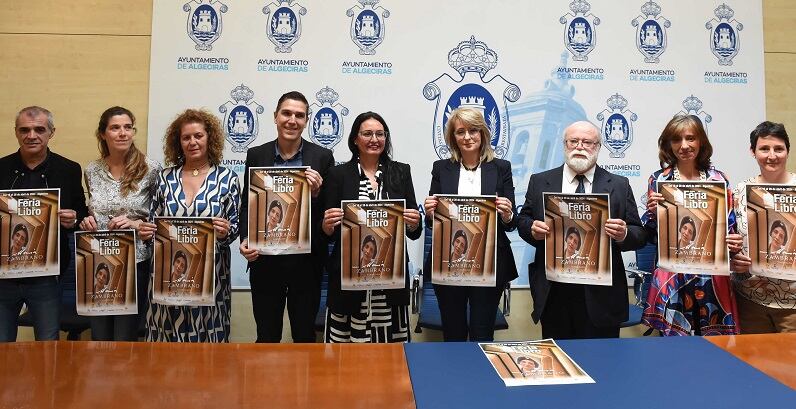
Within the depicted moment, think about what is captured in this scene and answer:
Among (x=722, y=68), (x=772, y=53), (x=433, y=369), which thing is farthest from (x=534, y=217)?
(x=772, y=53)

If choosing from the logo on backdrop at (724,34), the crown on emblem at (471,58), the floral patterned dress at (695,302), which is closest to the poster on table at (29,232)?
the crown on emblem at (471,58)

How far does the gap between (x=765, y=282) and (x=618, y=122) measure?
207 centimetres

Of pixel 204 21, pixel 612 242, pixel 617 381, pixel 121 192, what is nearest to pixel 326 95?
pixel 204 21

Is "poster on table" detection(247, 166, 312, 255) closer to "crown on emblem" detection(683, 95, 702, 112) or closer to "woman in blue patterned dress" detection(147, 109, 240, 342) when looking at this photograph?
"woman in blue patterned dress" detection(147, 109, 240, 342)

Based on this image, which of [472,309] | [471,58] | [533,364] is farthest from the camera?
[471,58]

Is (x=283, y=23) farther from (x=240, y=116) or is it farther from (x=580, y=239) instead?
(x=580, y=239)

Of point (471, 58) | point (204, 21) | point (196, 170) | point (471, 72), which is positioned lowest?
point (196, 170)

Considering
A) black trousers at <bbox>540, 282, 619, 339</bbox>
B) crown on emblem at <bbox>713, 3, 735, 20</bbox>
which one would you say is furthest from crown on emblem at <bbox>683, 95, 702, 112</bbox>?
black trousers at <bbox>540, 282, 619, 339</bbox>

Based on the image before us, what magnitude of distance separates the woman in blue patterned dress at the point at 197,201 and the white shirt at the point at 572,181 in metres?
1.72

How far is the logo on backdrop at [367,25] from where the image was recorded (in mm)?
4410

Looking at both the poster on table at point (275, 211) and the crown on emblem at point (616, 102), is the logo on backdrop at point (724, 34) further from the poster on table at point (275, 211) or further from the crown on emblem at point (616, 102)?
the poster on table at point (275, 211)

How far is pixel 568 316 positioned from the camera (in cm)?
274

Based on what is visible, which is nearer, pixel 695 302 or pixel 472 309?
pixel 695 302

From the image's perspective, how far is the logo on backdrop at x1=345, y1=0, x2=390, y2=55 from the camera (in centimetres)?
441
